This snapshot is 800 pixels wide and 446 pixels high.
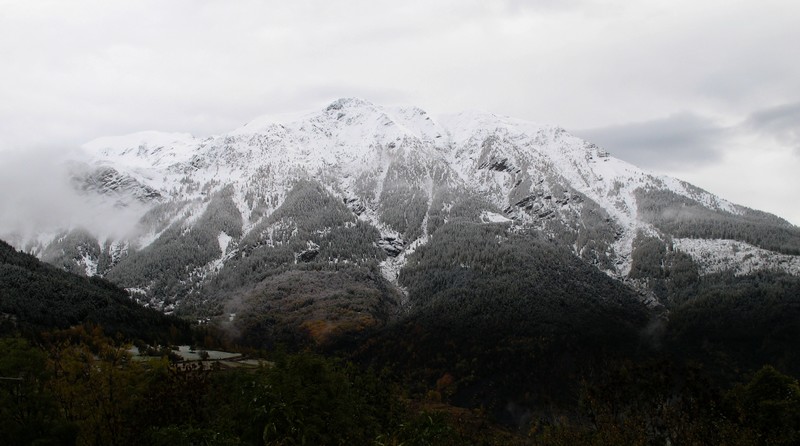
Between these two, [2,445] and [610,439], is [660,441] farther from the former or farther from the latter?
[2,445]

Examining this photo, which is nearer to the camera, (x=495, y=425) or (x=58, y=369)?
(x=58, y=369)

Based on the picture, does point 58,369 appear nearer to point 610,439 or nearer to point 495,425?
point 610,439

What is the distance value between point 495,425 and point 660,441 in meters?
112

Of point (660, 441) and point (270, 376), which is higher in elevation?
point (270, 376)

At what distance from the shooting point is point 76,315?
651 ft

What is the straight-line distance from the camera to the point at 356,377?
98438mm

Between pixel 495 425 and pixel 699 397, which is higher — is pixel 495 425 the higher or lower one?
the lower one

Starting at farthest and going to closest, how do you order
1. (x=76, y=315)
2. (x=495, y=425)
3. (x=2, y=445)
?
(x=76, y=315) → (x=495, y=425) → (x=2, y=445)

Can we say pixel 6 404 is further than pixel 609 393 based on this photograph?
No

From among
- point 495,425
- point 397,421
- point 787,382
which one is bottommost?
point 495,425

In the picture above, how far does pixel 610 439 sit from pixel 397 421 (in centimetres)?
3520

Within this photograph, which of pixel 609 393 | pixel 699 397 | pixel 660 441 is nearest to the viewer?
pixel 660 441

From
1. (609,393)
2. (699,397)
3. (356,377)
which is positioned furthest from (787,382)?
(356,377)

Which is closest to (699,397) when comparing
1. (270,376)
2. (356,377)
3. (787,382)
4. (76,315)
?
(787,382)
